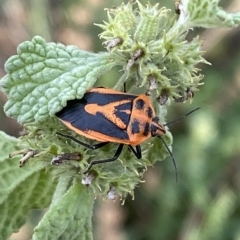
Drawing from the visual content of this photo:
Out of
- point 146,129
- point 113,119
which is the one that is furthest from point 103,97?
point 146,129

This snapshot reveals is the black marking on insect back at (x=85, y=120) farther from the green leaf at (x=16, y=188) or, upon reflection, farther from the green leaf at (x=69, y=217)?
the green leaf at (x=16, y=188)

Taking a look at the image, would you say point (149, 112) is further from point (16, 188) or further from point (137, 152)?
point (16, 188)

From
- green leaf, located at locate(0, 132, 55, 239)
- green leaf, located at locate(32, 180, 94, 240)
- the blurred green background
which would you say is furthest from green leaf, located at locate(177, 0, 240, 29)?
the blurred green background

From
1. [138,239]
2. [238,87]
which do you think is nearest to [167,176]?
[138,239]

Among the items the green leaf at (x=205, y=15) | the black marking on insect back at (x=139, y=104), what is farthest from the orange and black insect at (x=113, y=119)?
the green leaf at (x=205, y=15)

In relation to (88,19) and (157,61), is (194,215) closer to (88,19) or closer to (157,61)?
(88,19)

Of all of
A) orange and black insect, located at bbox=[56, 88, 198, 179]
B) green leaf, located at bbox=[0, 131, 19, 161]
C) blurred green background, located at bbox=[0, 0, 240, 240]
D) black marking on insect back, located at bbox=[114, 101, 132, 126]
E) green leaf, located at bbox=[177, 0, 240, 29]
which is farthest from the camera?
blurred green background, located at bbox=[0, 0, 240, 240]

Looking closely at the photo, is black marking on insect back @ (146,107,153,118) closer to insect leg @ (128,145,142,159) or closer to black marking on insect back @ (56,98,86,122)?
insect leg @ (128,145,142,159)

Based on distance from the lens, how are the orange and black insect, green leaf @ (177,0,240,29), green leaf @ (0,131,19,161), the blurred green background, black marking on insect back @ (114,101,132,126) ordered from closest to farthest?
green leaf @ (177,0,240,29) → the orange and black insect → black marking on insect back @ (114,101,132,126) → green leaf @ (0,131,19,161) → the blurred green background
